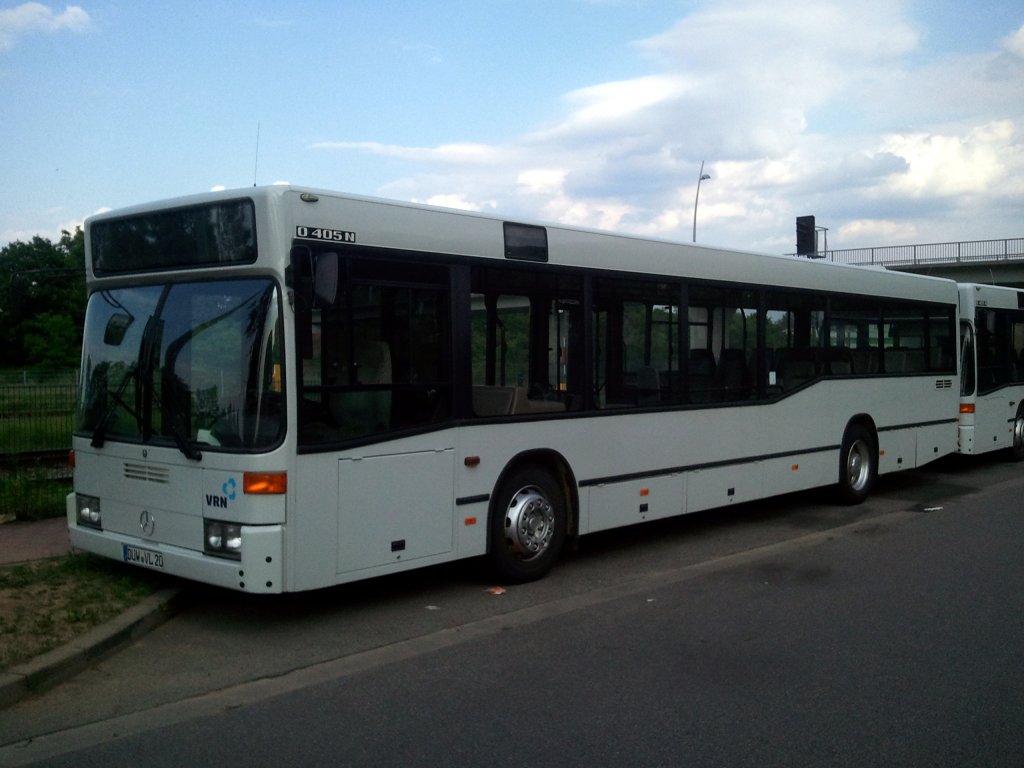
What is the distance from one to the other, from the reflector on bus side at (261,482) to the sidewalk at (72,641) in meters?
1.29

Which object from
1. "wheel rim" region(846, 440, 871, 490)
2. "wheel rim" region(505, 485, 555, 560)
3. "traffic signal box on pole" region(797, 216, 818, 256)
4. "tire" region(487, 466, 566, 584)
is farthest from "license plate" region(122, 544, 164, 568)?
"traffic signal box on pole" region(797, 216, 818, 256)

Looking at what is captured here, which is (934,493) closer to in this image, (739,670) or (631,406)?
(631,406)

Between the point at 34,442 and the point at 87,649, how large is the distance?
7.43 m

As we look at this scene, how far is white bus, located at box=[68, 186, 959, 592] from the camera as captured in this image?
6730 millimetres

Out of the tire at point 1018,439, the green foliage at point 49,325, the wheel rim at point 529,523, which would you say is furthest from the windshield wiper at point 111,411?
the green foliage at point 49,325

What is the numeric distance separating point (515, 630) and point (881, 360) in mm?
8169

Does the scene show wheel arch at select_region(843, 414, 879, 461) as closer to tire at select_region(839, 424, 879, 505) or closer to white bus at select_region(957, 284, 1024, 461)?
tire at select_region(839, 424, 879, 505)

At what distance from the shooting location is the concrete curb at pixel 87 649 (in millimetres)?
5691

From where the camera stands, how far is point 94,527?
7754 millimetres

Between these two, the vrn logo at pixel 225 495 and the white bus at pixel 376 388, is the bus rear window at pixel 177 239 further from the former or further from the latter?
the vrn logo at pixel 225 495

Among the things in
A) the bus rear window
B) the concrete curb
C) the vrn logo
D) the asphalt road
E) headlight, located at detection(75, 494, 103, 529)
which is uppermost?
the bus rear window

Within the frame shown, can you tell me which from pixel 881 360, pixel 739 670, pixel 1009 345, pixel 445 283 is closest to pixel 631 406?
pixel 445 283

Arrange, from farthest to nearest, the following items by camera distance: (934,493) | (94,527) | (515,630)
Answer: (934,493), (94,527), (515,630)

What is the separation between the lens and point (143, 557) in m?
7.24
